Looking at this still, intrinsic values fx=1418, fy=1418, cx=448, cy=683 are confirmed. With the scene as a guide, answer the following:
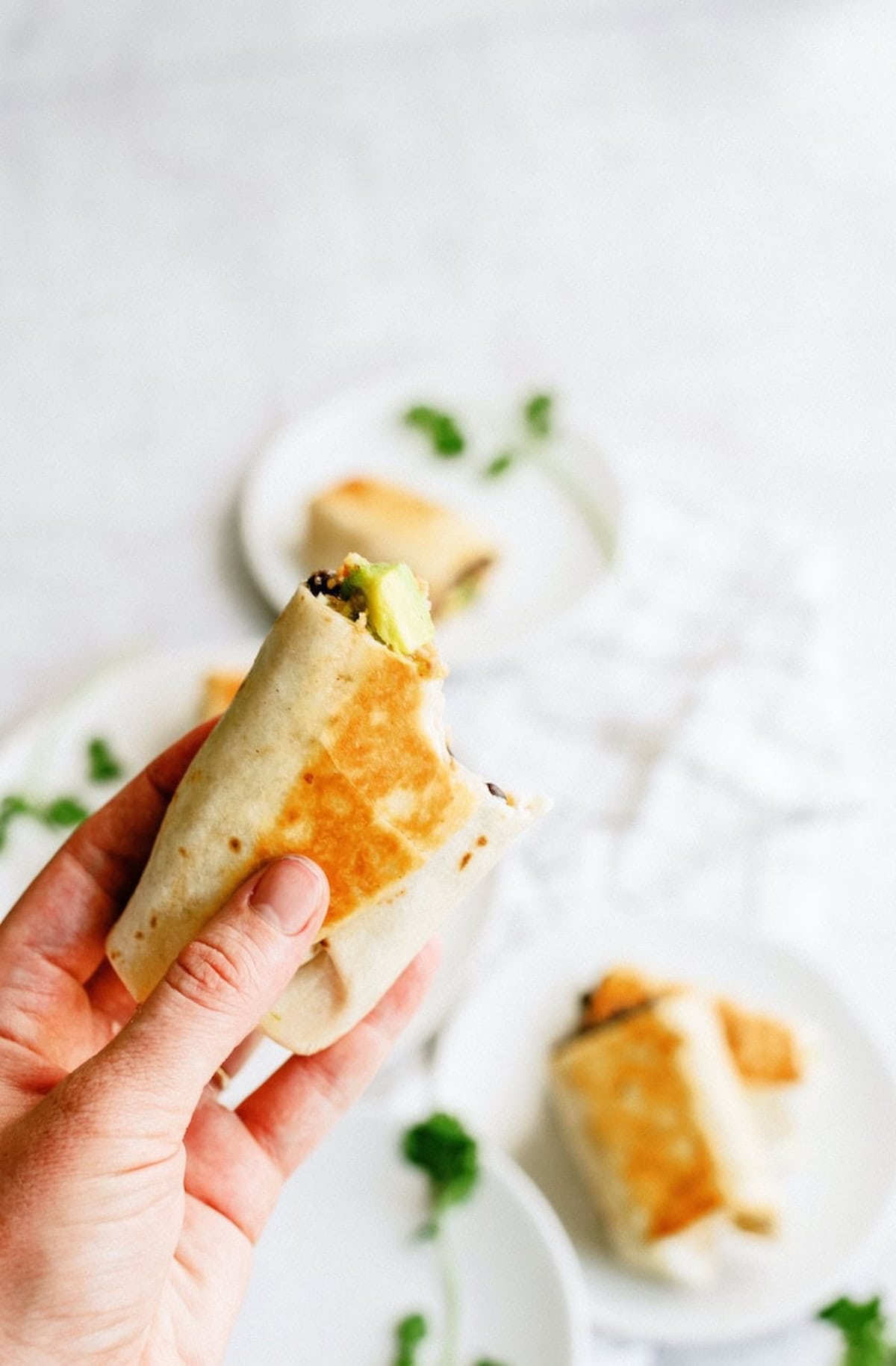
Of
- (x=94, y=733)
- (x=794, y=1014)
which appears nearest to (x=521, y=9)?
(x=94, y=733)

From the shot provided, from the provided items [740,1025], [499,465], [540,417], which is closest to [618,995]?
[740,1025]

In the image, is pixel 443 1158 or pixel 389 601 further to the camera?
pixel 443 1158

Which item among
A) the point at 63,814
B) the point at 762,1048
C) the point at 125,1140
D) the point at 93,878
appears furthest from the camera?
the point at 63,814

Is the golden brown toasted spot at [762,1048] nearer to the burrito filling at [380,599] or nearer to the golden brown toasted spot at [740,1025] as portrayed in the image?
the golden brown toasted spot at [740,1025]

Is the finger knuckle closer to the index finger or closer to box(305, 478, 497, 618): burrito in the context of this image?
the index finger

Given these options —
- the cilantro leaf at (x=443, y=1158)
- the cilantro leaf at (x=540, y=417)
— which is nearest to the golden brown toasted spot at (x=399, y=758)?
the cilantro leaf at (x=443, y=1158)

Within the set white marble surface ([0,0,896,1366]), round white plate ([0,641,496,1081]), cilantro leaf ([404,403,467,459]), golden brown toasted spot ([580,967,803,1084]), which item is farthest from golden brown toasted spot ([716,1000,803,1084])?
cilantro leaf ([404,403,467,459])

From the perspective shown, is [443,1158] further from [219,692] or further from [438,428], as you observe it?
[438,428]
